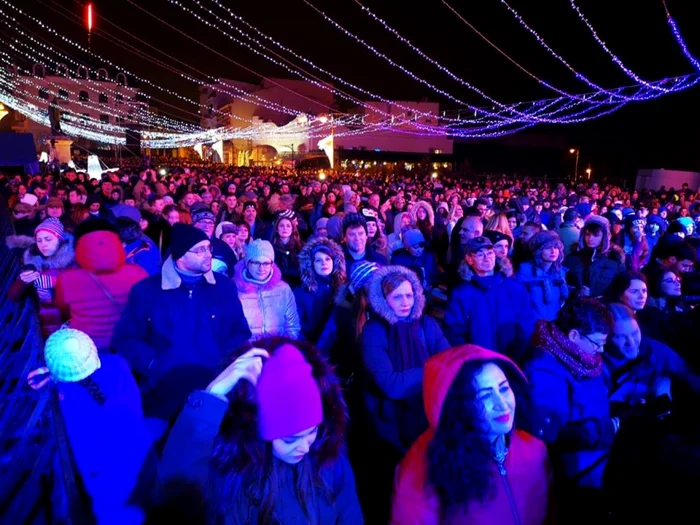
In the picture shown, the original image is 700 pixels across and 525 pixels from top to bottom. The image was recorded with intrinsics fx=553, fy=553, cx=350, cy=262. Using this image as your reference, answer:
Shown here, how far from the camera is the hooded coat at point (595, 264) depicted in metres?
5.64

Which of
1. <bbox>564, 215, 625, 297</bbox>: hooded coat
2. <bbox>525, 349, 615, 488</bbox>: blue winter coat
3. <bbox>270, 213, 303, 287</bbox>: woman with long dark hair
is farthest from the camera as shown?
<bbox>270, 213, 303, 287</bbox>: woman with long dark hair

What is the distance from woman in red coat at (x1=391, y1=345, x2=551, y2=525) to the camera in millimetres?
2016

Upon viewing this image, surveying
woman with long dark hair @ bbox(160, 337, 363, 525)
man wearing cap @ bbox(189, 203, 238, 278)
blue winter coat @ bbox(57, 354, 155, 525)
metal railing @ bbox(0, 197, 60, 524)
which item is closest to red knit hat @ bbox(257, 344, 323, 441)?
woman with long dark hair @ bbox(160, 337, 363, 525)

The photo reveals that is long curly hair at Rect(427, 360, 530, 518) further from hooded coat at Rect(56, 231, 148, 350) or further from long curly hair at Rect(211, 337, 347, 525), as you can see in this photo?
hooded coat at Rect(56, 231, 148, 350)

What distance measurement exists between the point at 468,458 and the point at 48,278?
3847mm

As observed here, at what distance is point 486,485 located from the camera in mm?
2025

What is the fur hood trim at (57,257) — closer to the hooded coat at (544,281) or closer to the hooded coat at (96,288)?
the hooded coat at (96,288)

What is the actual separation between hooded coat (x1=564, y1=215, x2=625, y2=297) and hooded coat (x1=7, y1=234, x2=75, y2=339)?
4.76 m

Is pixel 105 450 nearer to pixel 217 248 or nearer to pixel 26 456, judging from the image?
pixel 26 456

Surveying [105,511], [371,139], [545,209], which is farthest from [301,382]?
[371,139]

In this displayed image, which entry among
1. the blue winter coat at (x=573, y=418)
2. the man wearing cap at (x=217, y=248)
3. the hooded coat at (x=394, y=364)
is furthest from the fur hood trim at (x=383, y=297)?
the man wearing cap at (x=217, y=248)

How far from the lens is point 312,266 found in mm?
4746

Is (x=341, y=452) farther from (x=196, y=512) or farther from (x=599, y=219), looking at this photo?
(x=599, y=219)

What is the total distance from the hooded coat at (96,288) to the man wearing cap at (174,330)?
0.51 m
